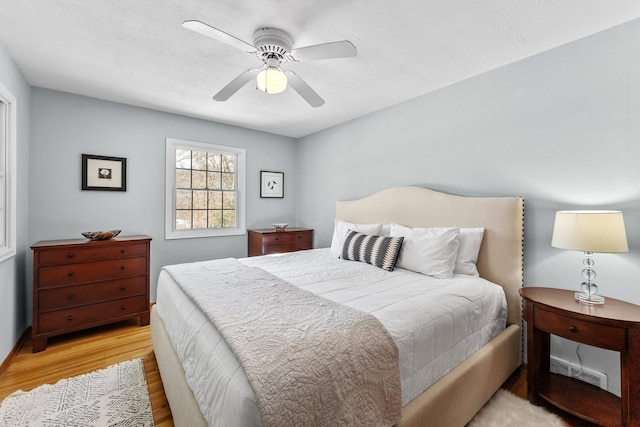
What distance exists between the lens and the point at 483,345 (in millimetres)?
1857

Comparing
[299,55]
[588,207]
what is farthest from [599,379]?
[299,55]

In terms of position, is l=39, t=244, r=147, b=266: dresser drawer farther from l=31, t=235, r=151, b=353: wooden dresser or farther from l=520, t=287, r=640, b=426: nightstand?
l=520, t=287, r=640, b=426: nightstand

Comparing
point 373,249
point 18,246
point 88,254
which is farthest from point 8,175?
point 373,249

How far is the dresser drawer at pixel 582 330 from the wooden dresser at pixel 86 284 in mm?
3514

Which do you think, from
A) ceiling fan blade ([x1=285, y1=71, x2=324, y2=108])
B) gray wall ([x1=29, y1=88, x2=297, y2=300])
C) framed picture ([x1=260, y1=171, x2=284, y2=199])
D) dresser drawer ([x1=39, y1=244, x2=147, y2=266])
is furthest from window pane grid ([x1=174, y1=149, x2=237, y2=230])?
ceiling fan blade ([x1=285, y1=71, x2=324, y2=108])

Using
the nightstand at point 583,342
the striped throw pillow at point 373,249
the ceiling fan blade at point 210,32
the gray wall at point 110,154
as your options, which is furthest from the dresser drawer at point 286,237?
the nightstand at point 583,342

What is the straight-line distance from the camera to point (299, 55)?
1.78 meters

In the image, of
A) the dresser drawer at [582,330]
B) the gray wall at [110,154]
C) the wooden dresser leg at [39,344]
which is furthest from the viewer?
the gray wall at [110,154]

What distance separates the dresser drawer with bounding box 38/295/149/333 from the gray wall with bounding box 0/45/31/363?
24 centimetres

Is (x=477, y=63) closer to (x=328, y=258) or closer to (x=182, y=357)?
(x=328, y=258)

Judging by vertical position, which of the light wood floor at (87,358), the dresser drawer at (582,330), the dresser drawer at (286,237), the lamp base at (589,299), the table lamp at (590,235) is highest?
the table lamp at (590,235)

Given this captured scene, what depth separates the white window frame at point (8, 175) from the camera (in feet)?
7.40

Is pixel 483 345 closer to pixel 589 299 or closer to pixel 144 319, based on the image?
pixel 589 299

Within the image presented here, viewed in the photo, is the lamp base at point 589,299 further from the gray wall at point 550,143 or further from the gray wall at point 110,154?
the gray wall at point 110,154
